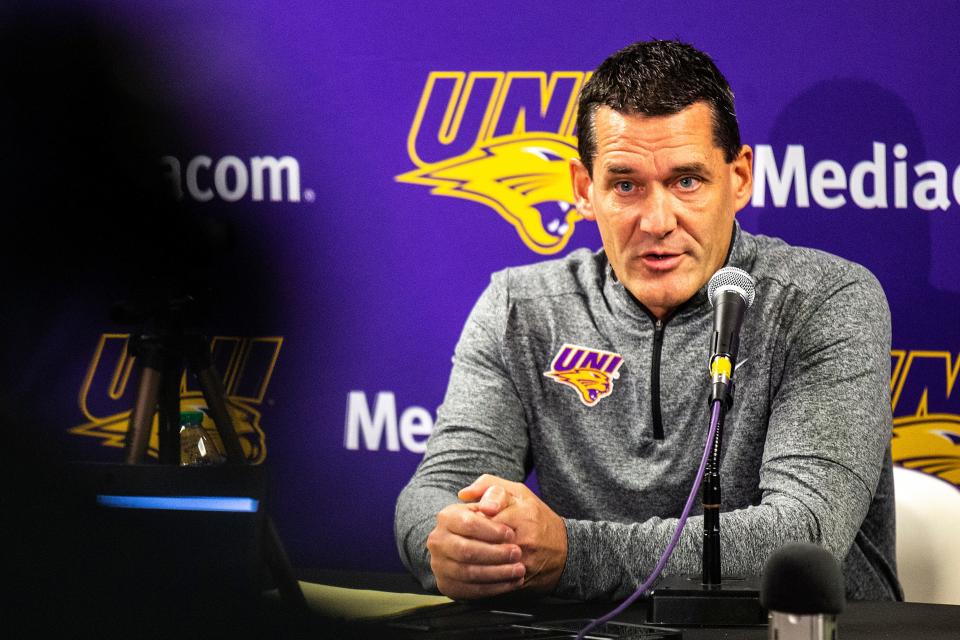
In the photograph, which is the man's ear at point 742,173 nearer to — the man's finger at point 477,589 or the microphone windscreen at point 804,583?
the man's finger at point 477,589

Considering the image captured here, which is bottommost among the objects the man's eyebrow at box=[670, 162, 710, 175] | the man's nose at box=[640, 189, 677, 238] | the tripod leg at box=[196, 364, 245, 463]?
the tripod leg at box=[196, 364, 245, 463]

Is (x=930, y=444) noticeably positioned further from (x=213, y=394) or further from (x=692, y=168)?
(x=213, y=394)

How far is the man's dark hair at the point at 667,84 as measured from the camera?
6.48 ft

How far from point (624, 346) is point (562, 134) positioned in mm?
746

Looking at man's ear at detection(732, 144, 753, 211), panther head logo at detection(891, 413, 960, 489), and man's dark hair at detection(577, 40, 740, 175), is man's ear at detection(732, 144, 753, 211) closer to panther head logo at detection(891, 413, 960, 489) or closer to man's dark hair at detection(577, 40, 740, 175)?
man's dark hair at detection(577, 40, 740, 175)

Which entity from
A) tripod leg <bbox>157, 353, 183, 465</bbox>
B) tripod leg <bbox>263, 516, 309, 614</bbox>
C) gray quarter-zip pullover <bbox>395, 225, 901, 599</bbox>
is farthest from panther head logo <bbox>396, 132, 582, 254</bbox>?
tripod leg <bbox>263, 516, 309, 614</bbox>

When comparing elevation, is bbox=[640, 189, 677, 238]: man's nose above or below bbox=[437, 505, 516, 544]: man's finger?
above

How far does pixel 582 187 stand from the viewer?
7.11ft

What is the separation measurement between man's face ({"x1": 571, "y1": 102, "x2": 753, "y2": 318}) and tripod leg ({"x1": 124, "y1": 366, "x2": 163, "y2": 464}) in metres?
1.24

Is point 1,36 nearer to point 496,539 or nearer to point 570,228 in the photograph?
point 496,539

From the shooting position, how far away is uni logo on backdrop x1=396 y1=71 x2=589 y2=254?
105 inches

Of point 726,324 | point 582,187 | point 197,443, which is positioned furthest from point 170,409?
point 582,187

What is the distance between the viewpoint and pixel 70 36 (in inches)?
19.8

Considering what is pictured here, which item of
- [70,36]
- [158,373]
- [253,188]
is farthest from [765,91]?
[70,36]
